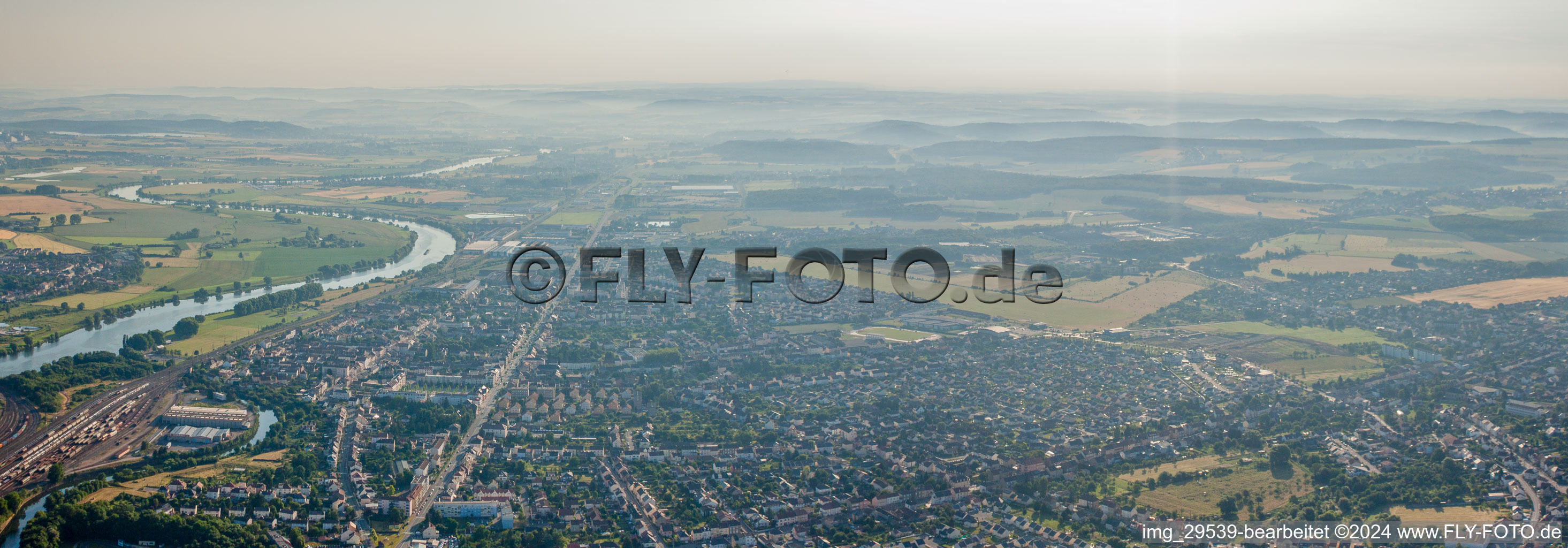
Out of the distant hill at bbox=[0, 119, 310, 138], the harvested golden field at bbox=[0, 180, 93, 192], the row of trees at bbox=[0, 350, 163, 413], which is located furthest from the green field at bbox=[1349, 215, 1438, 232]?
the distant hill at bbox=[0, 119, 310, 138]

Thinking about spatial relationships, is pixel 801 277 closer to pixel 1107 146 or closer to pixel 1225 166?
pixel 1225 166

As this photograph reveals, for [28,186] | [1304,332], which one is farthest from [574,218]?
[1304,332]

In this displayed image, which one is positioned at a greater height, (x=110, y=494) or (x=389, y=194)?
(x=389, y=194)

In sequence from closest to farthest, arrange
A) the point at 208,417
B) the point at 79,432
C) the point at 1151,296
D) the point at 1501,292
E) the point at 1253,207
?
the point at 79,432 → the point at 208,417 → the point at 1501,292 → the point at 1151,296 → the point at 1253,207

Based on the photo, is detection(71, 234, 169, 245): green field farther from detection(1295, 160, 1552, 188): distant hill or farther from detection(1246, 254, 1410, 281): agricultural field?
detection(1295, 160, 1552, 188): distant hill

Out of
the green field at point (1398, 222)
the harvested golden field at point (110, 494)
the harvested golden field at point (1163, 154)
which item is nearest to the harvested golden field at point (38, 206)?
the harvested golden field at point (110, 494)
